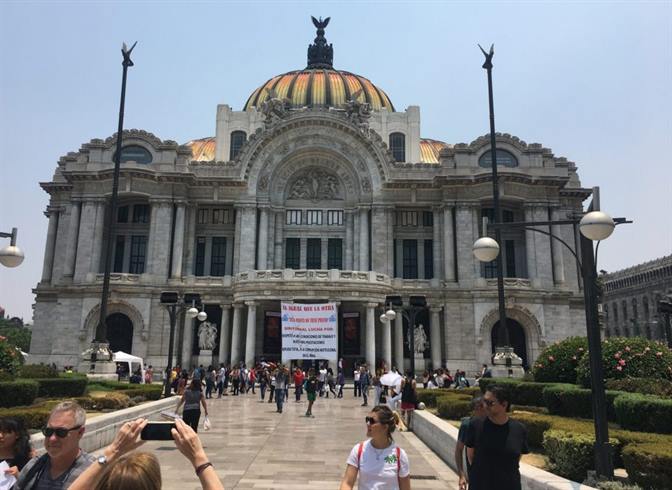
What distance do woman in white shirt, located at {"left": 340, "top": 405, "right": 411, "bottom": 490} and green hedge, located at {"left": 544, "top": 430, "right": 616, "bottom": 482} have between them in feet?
19.4

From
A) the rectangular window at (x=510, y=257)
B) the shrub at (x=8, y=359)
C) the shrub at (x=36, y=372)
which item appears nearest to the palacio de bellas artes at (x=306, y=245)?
the rectangular window at (x=510, y=257)

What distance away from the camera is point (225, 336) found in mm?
45875

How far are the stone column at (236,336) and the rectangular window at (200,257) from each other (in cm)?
723

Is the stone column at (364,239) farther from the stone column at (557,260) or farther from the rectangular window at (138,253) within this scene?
the rectangular window at (138,253)

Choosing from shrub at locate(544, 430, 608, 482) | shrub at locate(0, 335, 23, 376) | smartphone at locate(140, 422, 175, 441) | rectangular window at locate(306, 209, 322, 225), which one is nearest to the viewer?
smartphone at locate(140, 422, 175, 441)

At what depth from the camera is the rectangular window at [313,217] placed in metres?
51.4

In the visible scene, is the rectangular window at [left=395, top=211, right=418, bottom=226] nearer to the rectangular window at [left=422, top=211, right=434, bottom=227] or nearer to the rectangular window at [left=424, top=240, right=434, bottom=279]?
the rectangular window at [left=422, top=211, right=434, bottom=227]

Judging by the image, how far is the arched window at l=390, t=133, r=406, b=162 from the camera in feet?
192

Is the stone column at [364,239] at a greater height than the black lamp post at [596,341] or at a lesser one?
greater

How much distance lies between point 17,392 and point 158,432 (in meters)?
15.5

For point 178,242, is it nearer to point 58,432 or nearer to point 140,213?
point 140,213

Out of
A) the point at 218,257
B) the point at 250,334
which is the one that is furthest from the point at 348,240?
the point at 250,334

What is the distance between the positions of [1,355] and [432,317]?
1366 inches

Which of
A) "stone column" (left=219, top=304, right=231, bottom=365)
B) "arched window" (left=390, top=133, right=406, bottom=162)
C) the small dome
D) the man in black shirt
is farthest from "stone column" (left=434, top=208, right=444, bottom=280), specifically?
the man in black shirt
